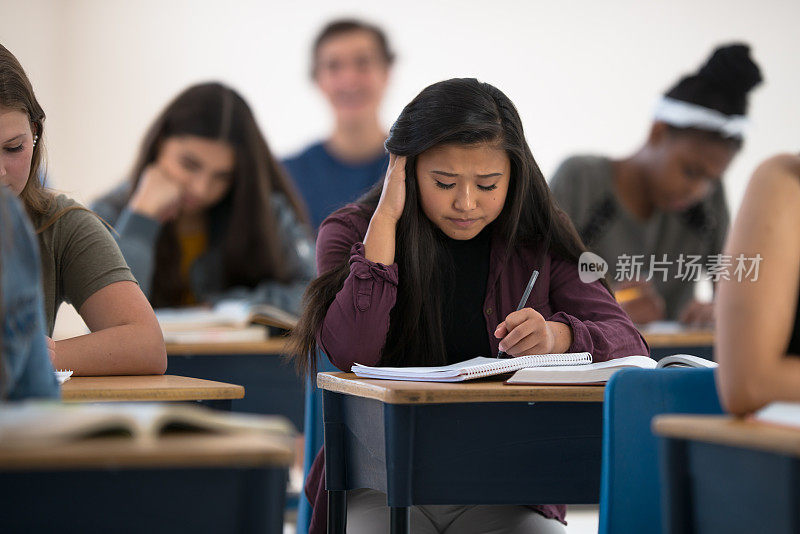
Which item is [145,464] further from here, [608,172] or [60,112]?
[60,112]

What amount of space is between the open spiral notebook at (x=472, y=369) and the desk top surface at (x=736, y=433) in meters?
0.54

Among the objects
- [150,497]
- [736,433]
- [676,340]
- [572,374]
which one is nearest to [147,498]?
[150,497]

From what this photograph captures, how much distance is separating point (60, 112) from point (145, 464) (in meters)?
5.10

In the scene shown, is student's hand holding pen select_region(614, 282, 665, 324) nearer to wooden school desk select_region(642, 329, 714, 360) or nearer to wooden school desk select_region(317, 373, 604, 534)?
wooden school desk select_region(642, 329, 714, 360)

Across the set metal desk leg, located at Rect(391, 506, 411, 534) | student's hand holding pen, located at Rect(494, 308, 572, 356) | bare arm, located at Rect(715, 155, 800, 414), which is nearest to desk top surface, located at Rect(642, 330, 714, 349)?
student's hand holding pen, located at Rect(494, 308, 572, 356)

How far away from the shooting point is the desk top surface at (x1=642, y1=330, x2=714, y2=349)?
3.14 metres

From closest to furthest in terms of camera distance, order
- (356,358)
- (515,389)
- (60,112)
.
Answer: (515,389)
(356,358)
(60,112)

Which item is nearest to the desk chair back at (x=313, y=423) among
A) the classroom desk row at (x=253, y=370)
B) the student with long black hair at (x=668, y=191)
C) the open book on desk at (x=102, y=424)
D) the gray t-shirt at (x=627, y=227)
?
the classroom desk row at (x=253, y=370)

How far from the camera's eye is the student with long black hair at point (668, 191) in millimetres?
3359

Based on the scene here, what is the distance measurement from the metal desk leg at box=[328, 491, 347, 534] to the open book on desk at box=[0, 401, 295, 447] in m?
0.87

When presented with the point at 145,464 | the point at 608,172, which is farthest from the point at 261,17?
the point at 145,464

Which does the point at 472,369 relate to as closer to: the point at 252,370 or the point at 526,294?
the point at 526,294

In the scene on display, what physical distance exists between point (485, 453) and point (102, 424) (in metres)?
0.86

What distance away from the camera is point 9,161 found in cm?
174
